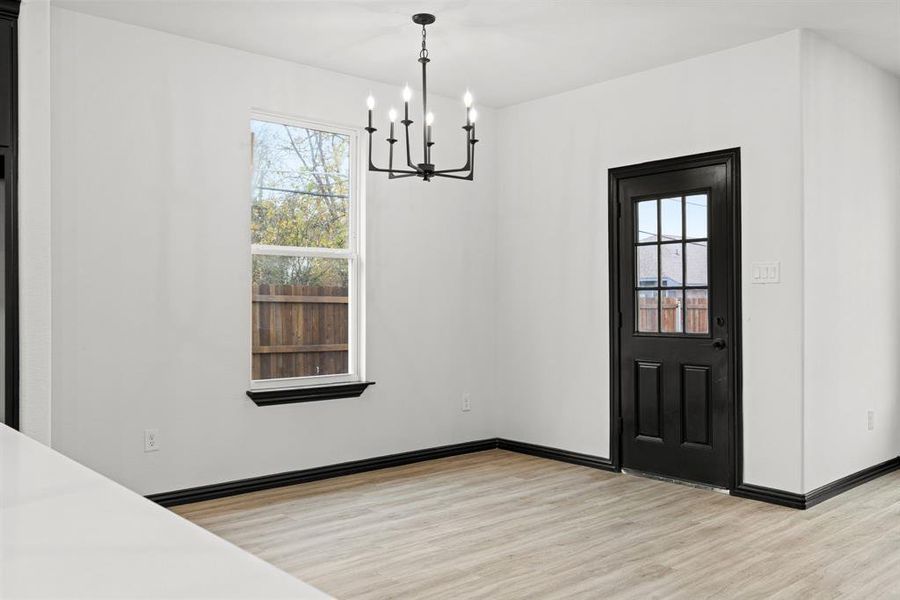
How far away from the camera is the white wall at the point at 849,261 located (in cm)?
414

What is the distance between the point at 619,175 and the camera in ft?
16.2

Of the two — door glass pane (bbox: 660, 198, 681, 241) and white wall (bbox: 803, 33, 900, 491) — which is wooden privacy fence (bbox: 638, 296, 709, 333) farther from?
white wall (bbox: 803, 33, 900, 491)

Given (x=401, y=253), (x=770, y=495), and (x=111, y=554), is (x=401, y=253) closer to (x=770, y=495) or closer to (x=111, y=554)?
(x=770, y=495)

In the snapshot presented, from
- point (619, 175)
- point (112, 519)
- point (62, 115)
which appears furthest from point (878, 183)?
point (112, 519)

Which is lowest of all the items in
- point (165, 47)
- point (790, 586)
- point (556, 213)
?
point (790, 586)

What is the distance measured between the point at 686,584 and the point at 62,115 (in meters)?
3.58

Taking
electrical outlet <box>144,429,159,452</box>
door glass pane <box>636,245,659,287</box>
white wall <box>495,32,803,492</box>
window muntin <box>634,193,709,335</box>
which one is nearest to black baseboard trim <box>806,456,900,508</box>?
white wall <box>495,32,803,492</box>

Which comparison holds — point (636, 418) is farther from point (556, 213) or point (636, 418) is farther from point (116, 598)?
point (116, 598)

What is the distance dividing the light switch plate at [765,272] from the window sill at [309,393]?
2419 mm

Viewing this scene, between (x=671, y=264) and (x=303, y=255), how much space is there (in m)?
2.27

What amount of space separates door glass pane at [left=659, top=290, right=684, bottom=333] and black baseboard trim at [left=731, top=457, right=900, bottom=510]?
3.27 feet

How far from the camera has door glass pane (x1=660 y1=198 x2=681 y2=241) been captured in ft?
15.2

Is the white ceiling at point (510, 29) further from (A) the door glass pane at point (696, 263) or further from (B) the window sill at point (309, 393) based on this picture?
(B) the window sill at point (309, 393)

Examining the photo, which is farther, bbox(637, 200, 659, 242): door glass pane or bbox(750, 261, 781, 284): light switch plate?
bbox(637, 200, 659, 242): door glass pane
